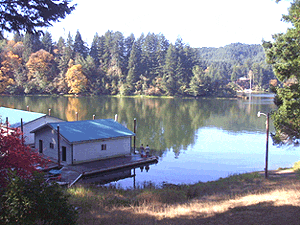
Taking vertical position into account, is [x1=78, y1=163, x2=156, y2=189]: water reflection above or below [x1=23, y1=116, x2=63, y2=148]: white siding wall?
→ below

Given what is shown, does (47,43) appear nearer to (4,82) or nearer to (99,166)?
(4,82)

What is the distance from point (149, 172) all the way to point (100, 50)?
9004 cm

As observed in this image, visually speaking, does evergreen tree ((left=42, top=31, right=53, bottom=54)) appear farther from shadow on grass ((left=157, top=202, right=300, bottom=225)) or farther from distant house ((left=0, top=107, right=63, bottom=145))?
shadow on grass ((left=157, top=202, right=300, bottom=225))

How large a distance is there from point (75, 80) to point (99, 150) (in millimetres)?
73569

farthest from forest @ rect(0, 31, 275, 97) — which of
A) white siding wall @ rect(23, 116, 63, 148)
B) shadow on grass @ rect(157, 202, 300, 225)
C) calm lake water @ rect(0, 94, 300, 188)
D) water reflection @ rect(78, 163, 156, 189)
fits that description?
shadow on grass @ rect(157, 202, 300, 225)

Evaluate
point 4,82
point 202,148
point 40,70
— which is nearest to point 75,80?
point 40,70

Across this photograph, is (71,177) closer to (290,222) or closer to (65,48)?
(290,222)

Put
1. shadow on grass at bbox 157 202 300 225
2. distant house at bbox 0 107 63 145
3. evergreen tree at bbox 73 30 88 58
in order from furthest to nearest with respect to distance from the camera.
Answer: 1. evergreen tree at bbox 73 30 88 58
2. distant house at bbox 0 107 63 145
3. shadow on grass at bbox 157 202 300 225

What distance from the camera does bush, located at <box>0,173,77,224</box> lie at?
248 inches

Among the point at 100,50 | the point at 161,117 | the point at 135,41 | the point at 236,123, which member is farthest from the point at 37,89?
the point at 236,123

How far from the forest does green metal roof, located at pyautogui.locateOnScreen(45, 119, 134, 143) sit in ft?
218

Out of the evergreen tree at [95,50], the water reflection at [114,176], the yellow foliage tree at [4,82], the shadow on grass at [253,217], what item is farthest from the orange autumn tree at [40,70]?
the shadow on grass at [253,217]

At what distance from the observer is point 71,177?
1942 cm

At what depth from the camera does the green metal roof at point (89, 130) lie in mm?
22973
